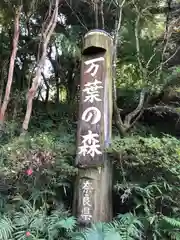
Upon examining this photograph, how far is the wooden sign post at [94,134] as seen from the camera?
12.7 ft

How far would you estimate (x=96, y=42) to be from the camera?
14.0 ft

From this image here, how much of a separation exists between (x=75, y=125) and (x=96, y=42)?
254 cm

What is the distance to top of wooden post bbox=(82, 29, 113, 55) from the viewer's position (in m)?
4.28

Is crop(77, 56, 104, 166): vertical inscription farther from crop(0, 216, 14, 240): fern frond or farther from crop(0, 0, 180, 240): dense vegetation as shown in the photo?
crop(0, 216, 14, 240): fern frond

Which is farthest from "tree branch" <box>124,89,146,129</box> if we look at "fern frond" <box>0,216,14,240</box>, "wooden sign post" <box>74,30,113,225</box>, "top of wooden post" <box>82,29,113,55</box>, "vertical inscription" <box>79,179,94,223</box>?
"fern frond" <box>0,216,14,240</box>

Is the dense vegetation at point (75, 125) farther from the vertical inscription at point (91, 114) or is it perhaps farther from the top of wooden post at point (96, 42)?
the top of wooden post at point (96, 42)

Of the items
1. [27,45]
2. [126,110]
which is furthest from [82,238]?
[27,45]

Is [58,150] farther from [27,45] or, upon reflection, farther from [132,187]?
[27,45]

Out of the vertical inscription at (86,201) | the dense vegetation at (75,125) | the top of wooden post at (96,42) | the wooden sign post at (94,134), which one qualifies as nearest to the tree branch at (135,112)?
the dense vegetation at (75,125)

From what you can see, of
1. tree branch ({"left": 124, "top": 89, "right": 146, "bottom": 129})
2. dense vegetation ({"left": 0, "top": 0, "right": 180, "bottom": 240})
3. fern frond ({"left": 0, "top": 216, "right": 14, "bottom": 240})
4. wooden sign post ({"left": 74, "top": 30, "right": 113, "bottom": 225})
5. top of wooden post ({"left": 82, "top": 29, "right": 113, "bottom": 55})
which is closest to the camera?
fern frond ({"left": 0, "top": 216, "right": 14, "bottom": 240})

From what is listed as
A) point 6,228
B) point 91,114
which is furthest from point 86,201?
point 91,114

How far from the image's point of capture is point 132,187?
3904mm

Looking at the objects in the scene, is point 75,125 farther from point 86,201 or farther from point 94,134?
point 86,201

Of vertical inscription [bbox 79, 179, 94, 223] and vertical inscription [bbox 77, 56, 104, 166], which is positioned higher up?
vertical inscription [bbox 77, 56, 104, 166]
